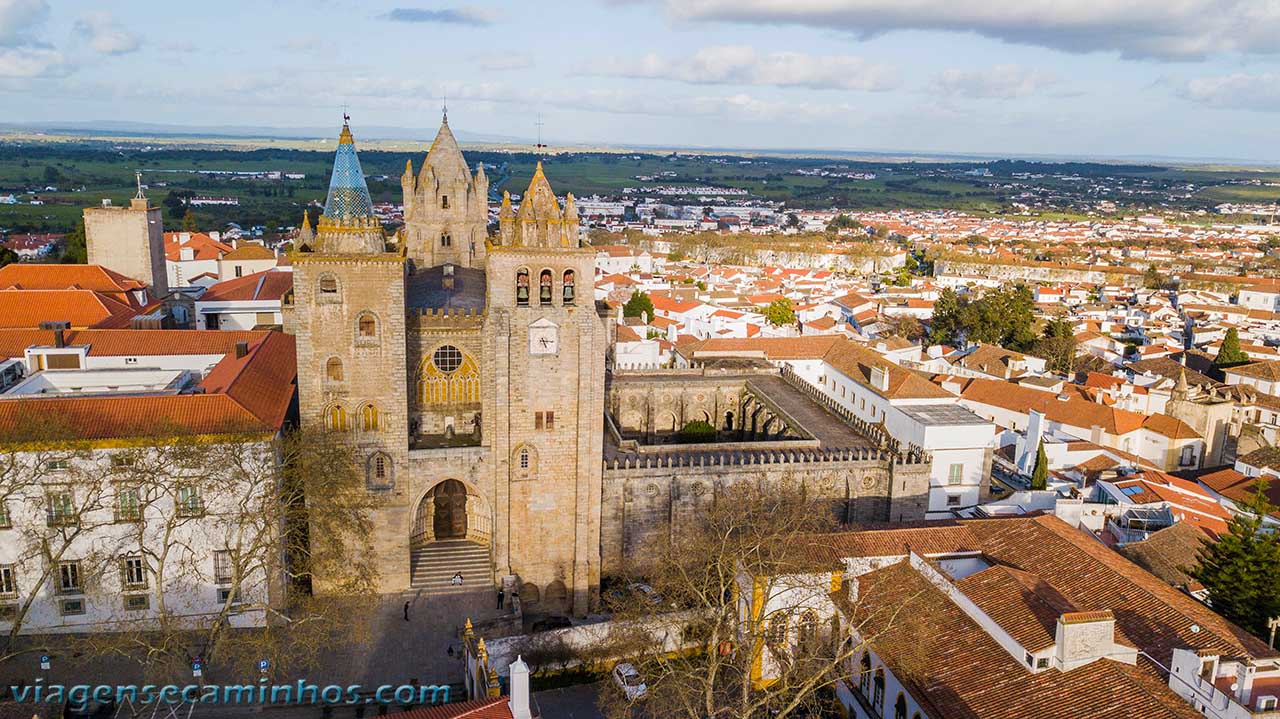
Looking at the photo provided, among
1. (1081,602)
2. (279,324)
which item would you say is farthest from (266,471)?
(279,324)

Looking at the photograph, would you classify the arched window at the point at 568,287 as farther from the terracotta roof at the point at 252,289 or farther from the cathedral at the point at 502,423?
the terracotta roof at the point at 252,289

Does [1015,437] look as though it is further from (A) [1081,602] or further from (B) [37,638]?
(B) [37,638]

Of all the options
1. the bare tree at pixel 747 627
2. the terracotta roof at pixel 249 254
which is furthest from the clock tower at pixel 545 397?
the terracotta roof at pixel 249 254

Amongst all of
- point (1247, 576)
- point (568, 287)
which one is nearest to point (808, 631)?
point (1247, 576)

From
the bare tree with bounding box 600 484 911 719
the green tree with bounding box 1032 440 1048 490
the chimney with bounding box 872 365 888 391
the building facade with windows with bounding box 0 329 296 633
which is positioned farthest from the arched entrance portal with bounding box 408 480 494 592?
the green tree with bounding box 1032 440 1048 490

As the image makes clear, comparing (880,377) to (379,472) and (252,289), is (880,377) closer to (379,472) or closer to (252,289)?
(379,472)
